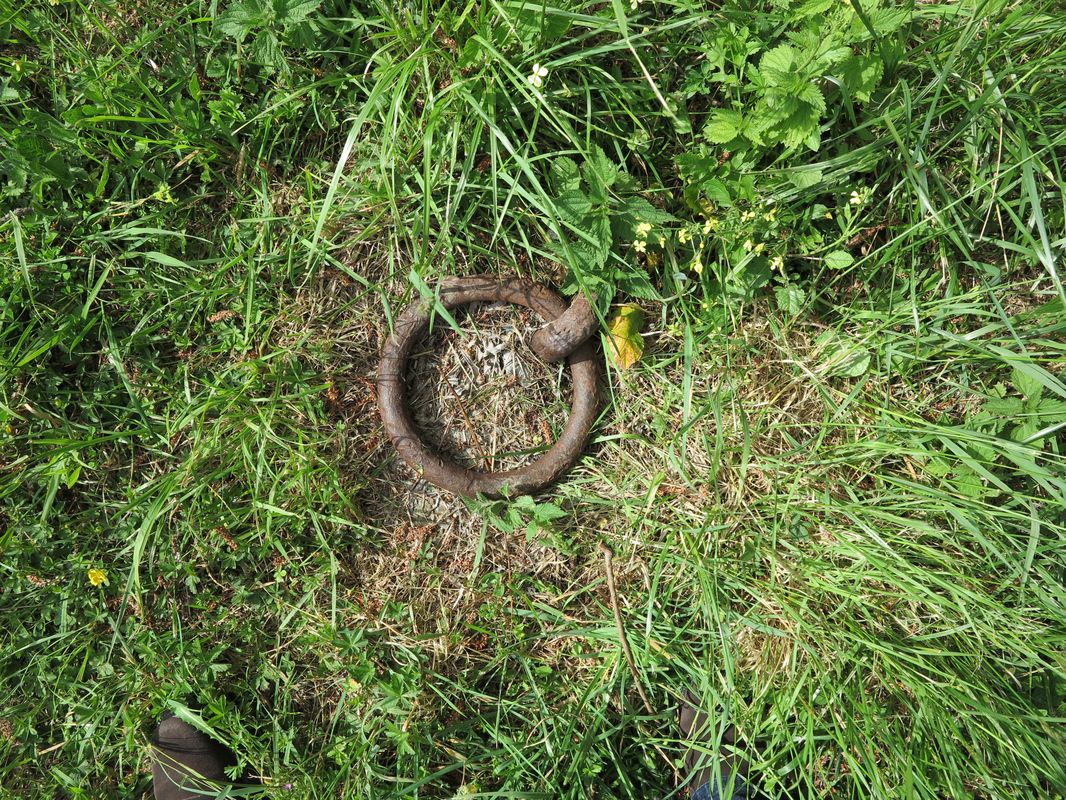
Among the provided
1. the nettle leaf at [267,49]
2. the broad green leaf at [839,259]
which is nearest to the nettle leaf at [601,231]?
the broad green leaf at [839,259]

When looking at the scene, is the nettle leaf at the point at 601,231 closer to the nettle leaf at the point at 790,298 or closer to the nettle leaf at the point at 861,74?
the nettle leaf at the point at 790,298

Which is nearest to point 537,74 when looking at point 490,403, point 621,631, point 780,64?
point 780,64

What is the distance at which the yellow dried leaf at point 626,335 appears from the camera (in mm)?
2721

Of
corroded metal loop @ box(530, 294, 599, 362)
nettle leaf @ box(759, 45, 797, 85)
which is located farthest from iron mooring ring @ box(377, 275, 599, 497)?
nettle leaf @ box(759, 45, 797, 85)

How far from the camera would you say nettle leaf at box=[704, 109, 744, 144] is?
2.49 metres

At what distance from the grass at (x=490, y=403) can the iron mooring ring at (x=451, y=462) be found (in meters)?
0.10

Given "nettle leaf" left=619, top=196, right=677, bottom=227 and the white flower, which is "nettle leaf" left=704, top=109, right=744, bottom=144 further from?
the white flower

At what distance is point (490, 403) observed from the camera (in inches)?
111

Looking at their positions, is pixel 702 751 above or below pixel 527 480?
below

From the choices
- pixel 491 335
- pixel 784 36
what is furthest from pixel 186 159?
pixel 784 36

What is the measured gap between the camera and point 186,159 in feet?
8.98

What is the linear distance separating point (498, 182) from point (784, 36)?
1.11 metres

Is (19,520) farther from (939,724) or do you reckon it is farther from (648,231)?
(939,724)

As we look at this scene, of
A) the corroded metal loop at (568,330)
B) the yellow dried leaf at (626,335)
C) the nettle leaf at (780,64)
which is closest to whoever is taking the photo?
the nettle leaf at (780,64)
